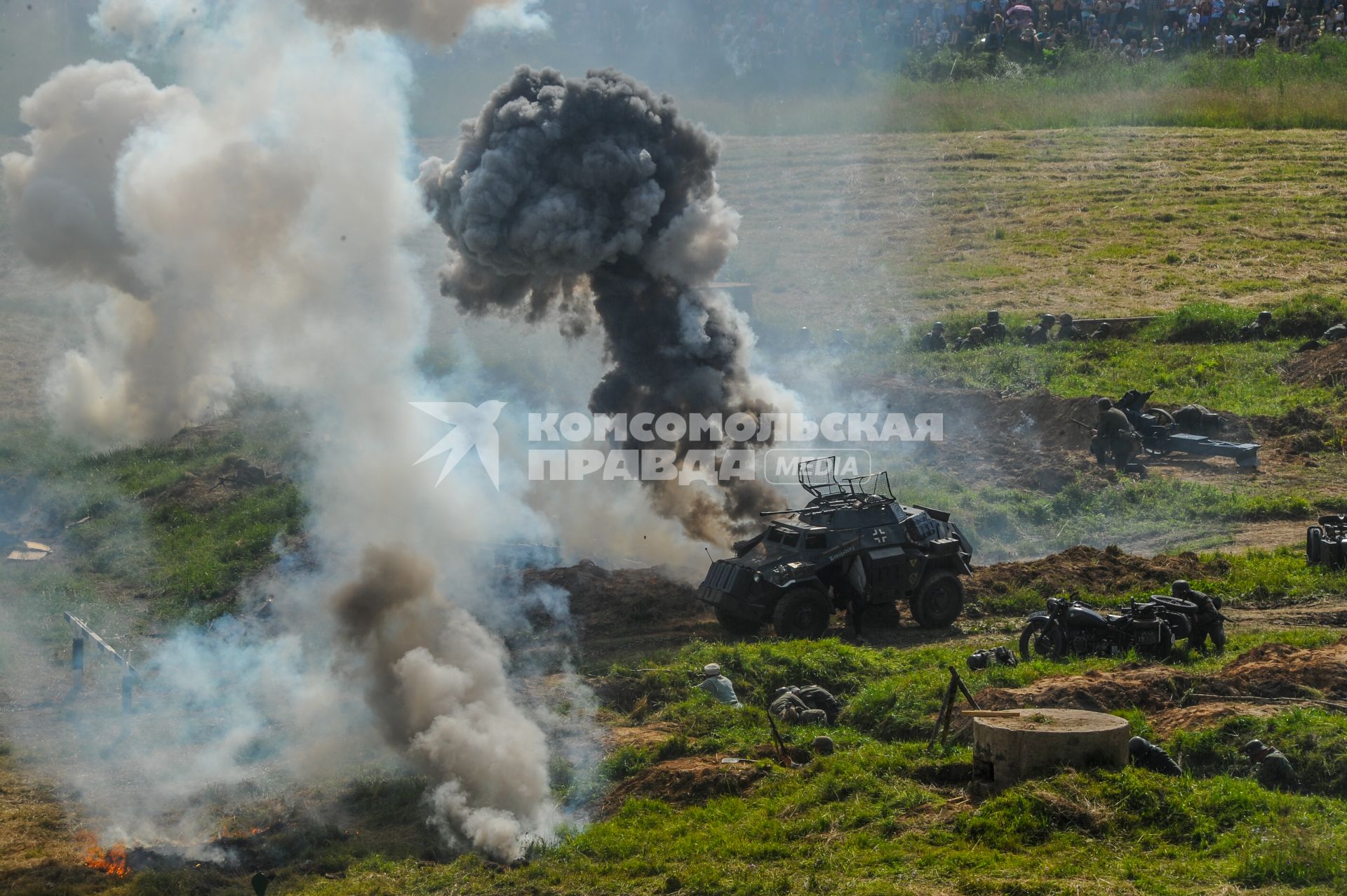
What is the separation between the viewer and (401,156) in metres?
22.4

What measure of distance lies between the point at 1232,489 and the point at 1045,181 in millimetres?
23915

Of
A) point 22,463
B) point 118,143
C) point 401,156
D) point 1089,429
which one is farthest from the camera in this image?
point 22,463

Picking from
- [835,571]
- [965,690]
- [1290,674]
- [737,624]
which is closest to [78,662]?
[737,624]

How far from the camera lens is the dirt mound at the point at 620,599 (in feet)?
68.9

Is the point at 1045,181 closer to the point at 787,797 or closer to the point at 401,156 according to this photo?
the point at 401,156

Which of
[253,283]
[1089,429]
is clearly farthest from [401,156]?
[1089,429]

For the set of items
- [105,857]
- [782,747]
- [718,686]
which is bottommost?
[105,857]

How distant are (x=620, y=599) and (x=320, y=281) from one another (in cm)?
718

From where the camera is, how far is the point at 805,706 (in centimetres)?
1608

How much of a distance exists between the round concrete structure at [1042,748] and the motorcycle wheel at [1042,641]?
14.9 ft

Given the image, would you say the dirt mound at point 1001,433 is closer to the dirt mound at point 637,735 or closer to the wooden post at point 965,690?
the wooden post at point 965,690

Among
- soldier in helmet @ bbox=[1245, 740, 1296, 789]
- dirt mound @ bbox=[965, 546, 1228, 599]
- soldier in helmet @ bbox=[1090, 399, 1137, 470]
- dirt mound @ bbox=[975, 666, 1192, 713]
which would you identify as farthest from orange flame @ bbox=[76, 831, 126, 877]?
soldier in helmet @ bbox=[1090, 399, 1137, 470]

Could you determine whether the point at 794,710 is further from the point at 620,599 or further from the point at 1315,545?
the point at 1315,545

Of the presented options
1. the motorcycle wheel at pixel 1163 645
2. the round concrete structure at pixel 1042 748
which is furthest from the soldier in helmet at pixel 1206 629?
the round concrete structure at pixel 1042 748
